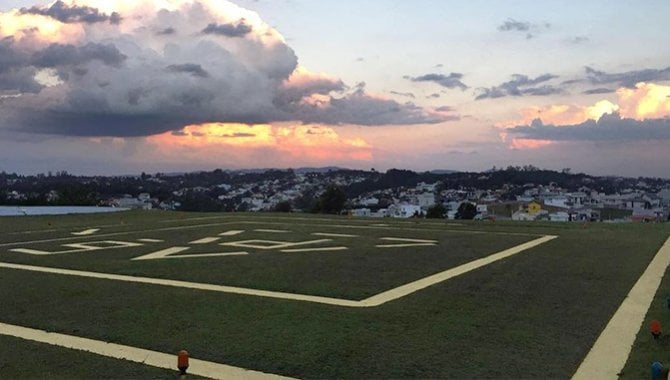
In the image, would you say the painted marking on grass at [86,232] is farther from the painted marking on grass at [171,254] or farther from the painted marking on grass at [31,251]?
the painted marking on grass at [171,254]

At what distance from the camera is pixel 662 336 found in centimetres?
695

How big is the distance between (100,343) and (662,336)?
6564mm

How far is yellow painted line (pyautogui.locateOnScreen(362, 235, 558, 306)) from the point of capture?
941 cm

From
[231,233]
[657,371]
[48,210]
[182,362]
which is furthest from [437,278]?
[48,210]

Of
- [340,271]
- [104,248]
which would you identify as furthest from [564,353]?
[104,248]

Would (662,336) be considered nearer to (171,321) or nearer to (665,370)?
(665,370)

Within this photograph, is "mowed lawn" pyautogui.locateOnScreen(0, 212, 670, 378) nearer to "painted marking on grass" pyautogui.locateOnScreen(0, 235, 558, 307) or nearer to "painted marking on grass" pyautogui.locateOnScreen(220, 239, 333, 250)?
"painted marking on grass" pyautogui.locateOnScreen(0, 235, 558, 307)

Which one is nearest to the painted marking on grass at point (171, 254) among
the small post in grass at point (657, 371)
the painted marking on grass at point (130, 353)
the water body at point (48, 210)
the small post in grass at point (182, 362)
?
the painted marking on grass at point (130, 353)

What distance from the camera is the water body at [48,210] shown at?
30780 millimetres

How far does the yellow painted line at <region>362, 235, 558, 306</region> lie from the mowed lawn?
264mm

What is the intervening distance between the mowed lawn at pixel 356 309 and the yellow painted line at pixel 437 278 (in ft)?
0.87

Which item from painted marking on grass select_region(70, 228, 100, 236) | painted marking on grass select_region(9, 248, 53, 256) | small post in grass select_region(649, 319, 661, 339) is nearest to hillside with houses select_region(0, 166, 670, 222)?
painted marking on grass select_region(70, 228, 100, 236)

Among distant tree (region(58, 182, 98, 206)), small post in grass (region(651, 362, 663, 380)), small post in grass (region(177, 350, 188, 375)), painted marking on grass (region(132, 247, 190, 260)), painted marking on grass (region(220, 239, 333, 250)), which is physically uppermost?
distant tree (region(58, 182, 98, 206))

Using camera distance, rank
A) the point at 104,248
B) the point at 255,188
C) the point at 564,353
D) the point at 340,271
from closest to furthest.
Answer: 1. the point at 564,353
2. the point at 340,271
3. the point at 104,248
4. the point at 255,188
